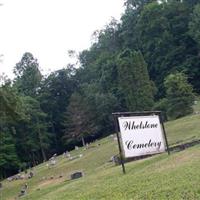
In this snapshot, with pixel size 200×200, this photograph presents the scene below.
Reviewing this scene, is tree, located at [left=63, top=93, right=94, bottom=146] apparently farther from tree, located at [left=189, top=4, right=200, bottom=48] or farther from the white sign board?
the white sign board

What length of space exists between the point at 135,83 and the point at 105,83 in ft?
43.0

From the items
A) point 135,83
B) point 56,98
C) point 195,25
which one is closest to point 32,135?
point 56,98

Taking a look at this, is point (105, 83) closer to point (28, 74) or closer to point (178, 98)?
point (28, 74)

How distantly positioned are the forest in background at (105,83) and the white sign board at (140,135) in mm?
37314

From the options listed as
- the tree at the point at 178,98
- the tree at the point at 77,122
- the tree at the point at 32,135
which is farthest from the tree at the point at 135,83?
the tree at the point at 32,135

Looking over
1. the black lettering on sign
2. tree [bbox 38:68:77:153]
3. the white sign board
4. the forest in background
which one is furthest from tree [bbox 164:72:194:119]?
tree [bbox 38:68:77:153]

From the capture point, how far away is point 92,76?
8019 centimetres

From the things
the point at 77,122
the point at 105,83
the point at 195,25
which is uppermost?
the point at 195,25

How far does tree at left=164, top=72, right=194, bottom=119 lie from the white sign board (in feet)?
90.6

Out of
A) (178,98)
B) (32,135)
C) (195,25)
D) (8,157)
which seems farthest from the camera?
(32,135)

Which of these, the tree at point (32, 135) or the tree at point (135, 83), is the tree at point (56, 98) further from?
the tree at point (135, 83)

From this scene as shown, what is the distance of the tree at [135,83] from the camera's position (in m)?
56.3

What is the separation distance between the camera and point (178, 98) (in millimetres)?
43656

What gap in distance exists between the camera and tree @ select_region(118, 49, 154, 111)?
5628 cm
